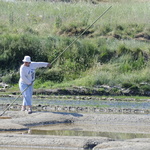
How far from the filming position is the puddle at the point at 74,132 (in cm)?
1591

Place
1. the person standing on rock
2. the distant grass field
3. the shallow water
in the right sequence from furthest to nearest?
1. the distant grass field
2. the shallow water
3. the person standing on rock

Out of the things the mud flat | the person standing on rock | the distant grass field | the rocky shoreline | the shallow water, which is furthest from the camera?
the distant grass field

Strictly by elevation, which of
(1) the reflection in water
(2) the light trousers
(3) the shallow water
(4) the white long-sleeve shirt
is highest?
(4) the white long-sleeve shirt

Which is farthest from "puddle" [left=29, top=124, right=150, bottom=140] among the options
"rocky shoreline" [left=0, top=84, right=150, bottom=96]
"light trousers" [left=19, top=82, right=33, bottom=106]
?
"rocky shoreline" [left=0, top=84, right=150, bottom=96]

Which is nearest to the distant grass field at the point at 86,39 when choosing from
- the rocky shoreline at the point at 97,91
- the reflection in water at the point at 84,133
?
the rocky shoreline at the point at 97,91

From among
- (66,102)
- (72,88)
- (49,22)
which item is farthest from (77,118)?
(49,22)

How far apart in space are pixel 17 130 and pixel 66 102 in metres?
8.29

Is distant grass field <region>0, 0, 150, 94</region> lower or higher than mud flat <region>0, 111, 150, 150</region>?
higher

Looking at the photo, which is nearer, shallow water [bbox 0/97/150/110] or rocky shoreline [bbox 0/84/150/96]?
shallow water [bbox 0/97/150/110]

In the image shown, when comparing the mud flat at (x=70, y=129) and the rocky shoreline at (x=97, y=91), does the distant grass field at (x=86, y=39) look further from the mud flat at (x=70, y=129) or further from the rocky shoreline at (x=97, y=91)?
the mud flat at (x=70, y=129)

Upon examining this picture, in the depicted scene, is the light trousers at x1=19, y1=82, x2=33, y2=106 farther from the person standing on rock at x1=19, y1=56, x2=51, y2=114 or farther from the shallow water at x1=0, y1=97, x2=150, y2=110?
the shallow water at x1=0, y1=97, x2=150, y2=110

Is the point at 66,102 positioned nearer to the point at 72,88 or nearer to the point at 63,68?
the point at 72,88

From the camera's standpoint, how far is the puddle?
15914 millimetres

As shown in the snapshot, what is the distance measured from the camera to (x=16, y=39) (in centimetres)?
3238
